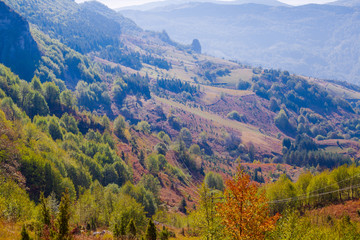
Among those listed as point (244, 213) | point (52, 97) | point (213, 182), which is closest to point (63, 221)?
point (244, 213)

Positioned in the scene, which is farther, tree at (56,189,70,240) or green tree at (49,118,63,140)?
green tree at (49,118,63,140)

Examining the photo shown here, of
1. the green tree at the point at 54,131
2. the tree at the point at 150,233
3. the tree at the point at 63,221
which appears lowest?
the green tree at the point at 54,131

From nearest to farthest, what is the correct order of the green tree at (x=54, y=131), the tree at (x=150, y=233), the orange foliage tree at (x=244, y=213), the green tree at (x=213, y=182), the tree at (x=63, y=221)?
the tree at (x=63, y=221) < the orange foliage tree at (x=244, y=213) < the tree at (x=150, y=233) < the green tree at (x=54, y=131) < the green tree at (x=213, y=182)

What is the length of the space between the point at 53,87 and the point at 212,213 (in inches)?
6052

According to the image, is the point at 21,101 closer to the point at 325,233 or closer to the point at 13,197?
the point at 13,197

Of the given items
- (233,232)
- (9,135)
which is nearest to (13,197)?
(9,135)

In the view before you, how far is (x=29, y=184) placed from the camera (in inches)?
2928

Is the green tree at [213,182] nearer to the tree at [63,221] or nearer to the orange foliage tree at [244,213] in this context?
the orange foliage tree at [244,213]

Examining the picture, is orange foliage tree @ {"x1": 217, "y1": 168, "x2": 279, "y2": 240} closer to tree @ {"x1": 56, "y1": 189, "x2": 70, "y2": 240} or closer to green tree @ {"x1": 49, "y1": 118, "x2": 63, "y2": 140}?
tree @ {"x1": 56, "y1": 189, "x2": 70, "y2": 240}

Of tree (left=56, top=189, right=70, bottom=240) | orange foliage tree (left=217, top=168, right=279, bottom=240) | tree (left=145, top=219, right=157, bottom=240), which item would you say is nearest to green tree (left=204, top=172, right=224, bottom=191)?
tree (left=145, top=219, right=157, bottom=240)

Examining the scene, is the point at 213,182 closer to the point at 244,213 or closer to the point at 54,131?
the point at 54,131

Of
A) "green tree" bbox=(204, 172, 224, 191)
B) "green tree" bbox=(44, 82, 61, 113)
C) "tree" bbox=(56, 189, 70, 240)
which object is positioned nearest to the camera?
"tree" bbox=(56, 189, 70, 240)

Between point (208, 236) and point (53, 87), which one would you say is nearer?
point (208, 236)

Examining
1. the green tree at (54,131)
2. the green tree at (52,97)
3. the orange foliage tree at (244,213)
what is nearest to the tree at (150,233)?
the orange foliage tree at (244,213)
